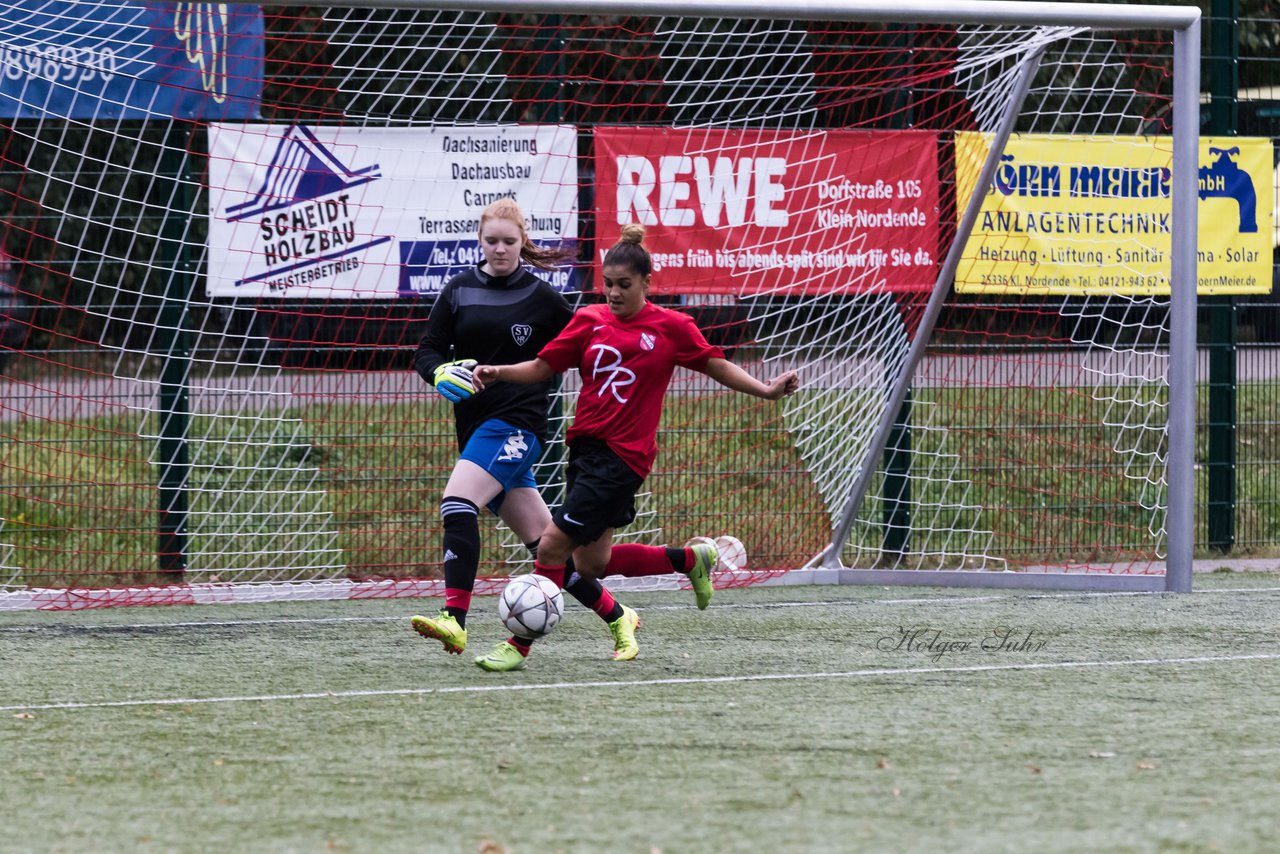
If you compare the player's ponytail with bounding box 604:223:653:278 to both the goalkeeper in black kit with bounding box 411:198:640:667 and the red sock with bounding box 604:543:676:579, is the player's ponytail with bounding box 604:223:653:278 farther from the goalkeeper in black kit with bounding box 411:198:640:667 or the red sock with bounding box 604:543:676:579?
the red sock with bounding box 604:543:676:579

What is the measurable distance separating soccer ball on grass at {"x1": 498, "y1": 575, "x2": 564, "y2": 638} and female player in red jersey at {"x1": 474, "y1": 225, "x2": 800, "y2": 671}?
0.50ft

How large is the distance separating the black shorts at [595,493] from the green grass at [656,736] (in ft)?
1.68

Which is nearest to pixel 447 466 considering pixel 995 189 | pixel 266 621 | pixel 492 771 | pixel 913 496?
pixel 266 621

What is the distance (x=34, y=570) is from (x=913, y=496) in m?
4.54

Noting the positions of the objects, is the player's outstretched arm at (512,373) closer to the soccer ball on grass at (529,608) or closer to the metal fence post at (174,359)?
the soccer ball on grass at (529,608)

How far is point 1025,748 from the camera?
15.8 ft

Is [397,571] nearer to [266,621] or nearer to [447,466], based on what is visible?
[447,466]

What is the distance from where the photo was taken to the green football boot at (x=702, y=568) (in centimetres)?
693

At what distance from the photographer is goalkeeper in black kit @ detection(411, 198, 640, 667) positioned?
6500mm

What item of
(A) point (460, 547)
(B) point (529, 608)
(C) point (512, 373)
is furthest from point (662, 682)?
(C) point (512, 373)

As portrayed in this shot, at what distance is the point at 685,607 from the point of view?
27.2ft

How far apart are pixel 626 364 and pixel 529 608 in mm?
904

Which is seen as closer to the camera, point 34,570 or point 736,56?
point 34,570

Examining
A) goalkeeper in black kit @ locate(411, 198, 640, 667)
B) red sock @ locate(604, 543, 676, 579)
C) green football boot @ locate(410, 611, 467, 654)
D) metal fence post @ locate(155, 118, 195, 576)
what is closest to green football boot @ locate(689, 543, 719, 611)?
red sock @ locate(604, 543, 676, 579)
